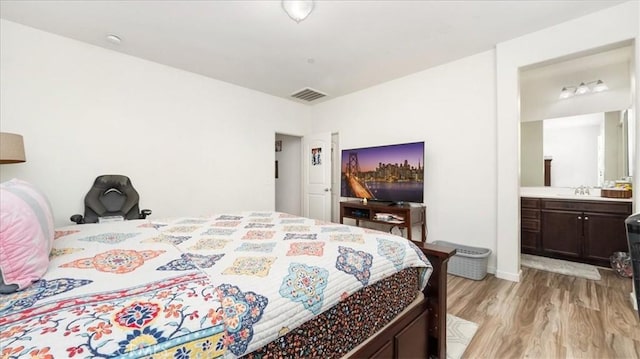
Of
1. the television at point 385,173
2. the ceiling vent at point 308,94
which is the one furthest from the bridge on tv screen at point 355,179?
the ceiling vent at point 308,94

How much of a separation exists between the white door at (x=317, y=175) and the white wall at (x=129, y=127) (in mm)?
859

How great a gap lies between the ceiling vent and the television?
3.73ft

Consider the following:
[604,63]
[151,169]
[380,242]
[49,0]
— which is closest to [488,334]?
[380,242]

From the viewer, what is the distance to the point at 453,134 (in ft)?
10.8

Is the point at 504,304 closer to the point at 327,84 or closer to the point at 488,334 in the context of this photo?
the point at 488,334

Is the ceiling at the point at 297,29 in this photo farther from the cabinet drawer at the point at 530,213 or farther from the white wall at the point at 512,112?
the cabinet drawer at the point at 530,213

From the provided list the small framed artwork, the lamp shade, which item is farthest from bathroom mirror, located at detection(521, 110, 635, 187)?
the lamp shade

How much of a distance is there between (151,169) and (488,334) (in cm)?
382

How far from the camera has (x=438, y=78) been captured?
11.1ft

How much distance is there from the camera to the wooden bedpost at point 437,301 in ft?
4.75

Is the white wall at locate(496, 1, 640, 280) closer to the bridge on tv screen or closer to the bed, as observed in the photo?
the bridge on tv screen

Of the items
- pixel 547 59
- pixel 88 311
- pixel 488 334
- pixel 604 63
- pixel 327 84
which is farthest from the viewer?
pixel 327 84

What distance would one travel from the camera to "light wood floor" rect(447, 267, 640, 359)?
1.67m

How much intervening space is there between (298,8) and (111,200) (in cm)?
273
